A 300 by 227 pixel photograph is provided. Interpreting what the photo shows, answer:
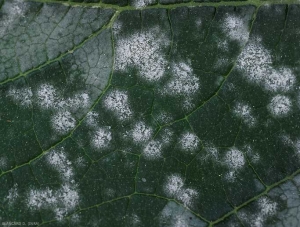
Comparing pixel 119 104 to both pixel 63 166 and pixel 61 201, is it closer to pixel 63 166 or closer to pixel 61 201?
pixel 63 166

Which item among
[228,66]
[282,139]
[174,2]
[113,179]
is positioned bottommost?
[113,179]

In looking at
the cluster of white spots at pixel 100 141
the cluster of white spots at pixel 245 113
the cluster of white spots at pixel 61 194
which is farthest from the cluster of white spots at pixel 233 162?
the cluster of white spots at pixel 61 194

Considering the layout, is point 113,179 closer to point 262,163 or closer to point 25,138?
point 25,138

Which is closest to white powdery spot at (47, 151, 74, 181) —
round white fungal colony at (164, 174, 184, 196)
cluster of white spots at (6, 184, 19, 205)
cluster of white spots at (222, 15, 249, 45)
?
cluster of white spots at (6, 184, 19, 205)

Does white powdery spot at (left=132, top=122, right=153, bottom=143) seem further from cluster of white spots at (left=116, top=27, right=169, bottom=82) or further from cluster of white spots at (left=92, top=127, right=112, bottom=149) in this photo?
cluster of white spots at (left=116, top=27, right=169, bottom=82)

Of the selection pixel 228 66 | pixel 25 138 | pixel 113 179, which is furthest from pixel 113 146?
pixel 228 66

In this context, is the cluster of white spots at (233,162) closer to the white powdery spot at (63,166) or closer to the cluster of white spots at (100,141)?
the cluster of white spots at (100,141)

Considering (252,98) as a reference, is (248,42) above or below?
above
